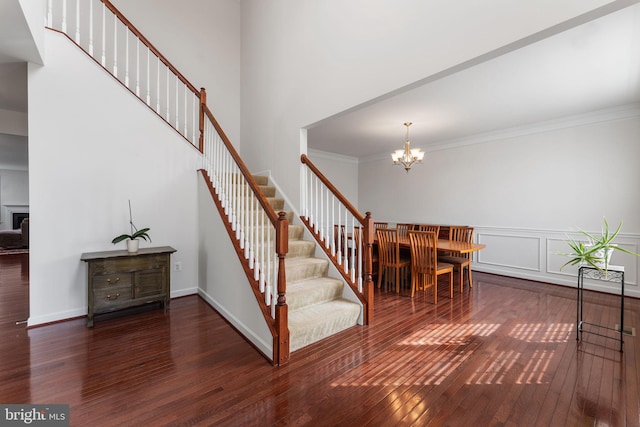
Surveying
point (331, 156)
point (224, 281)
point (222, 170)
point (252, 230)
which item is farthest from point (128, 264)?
point (331, 156)

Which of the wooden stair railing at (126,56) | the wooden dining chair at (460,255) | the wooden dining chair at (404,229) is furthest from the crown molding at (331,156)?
the wooden dining chair at (460,255)

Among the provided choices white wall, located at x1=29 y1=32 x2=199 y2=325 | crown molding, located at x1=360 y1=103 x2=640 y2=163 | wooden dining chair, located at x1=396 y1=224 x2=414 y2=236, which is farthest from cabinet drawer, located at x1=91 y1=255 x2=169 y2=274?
crown molding, located at x1=360 y1=103 x2=640 y2=163

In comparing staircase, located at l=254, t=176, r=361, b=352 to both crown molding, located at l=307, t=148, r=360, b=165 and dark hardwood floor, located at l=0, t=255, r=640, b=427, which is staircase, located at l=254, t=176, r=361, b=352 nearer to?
dark hardwood floor, located at l=0, t=255, r=640, b=427

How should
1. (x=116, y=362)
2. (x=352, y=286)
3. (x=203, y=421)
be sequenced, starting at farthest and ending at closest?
1. (x=352, y=286)
2. (x=116, y=362)
3. (x=203, y=421)

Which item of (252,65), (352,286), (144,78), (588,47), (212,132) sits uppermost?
(252,65)

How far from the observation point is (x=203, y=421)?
1624 mm

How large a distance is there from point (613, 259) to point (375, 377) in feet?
15.3

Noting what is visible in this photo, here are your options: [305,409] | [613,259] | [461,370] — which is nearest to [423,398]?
[461,370]

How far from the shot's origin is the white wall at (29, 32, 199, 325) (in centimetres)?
295

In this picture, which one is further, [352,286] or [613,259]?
[613,259]

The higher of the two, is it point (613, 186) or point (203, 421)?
point (613, 186)

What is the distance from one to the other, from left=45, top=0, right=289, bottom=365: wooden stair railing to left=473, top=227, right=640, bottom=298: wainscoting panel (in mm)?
4465

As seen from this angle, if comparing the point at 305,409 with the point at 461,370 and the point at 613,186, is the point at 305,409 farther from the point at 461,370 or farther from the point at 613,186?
the point at 613,186

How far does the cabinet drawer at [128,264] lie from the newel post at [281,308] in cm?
186
